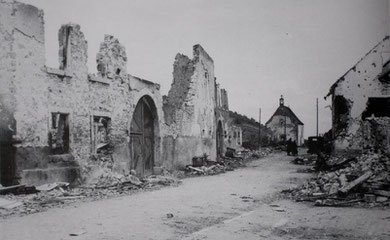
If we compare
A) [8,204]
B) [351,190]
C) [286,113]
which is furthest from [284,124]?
[8,204]

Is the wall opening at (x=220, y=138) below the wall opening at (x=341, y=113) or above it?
below

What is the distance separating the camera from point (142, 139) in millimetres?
16828

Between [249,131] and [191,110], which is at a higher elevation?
[191,110]

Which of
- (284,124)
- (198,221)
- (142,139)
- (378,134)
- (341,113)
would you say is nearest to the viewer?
(198,221)

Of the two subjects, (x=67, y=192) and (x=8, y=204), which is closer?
(x=8, y=204)

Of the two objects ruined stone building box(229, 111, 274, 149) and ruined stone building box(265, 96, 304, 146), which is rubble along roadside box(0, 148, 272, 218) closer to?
ruined stone building box(229, 111, 274, 149)

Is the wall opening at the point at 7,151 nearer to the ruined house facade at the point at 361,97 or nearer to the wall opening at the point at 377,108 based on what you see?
the ruined house facade at the point at 361,97

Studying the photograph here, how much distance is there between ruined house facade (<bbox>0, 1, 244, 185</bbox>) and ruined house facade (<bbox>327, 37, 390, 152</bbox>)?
8.41 metres

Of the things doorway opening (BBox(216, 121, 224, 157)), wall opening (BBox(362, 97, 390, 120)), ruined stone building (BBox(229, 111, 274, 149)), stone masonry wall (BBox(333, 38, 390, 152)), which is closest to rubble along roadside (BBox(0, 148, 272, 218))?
stone masonry wall (BBox(333, 38, 390, 152))

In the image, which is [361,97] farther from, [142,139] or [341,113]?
[142,139]

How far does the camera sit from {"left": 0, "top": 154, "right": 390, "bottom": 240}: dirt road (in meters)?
5.92

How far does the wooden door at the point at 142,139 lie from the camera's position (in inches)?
637

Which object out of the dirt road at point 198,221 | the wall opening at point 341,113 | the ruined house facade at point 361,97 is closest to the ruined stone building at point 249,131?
the wall opening at point 341,113

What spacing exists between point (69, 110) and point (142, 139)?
5.07 meters
